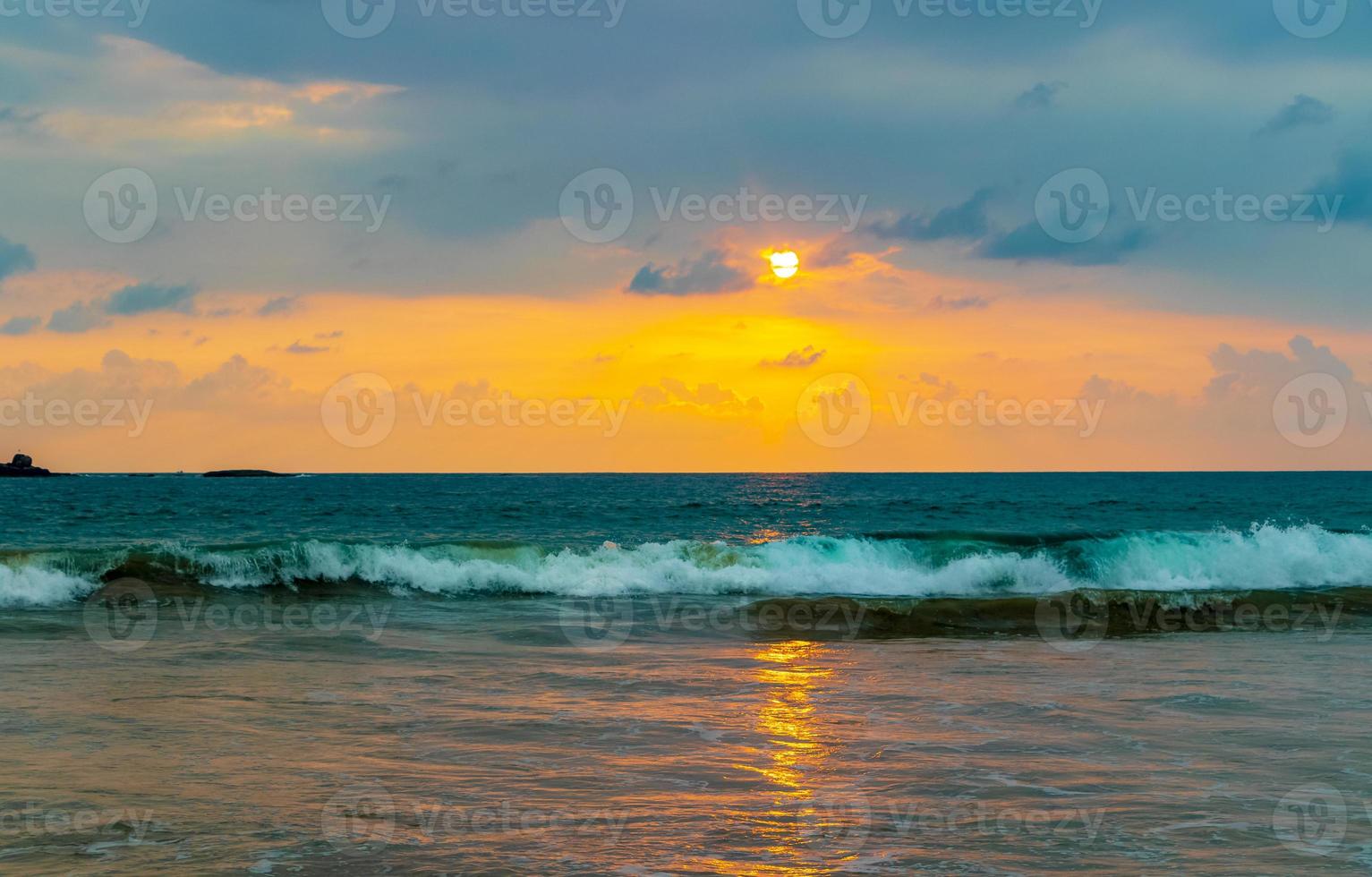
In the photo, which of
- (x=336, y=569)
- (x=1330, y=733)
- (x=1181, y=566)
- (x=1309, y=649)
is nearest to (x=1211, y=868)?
(x=1330, y=733)
